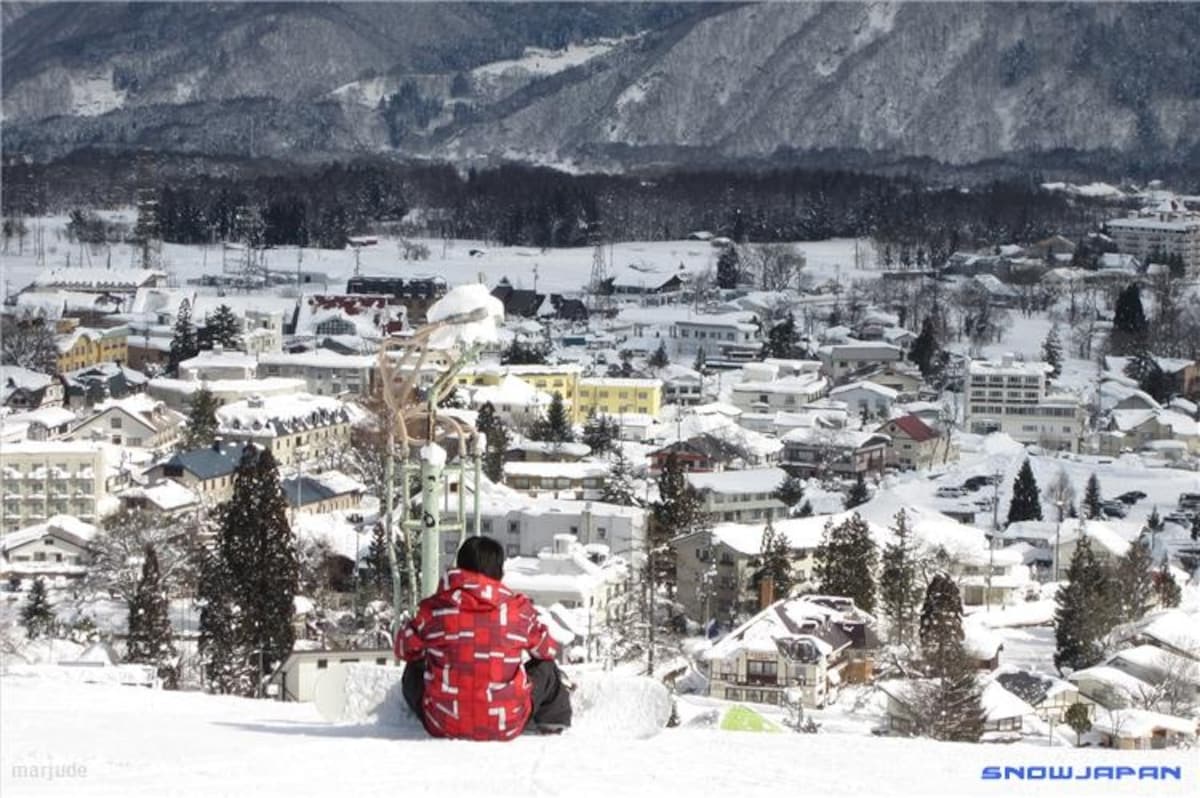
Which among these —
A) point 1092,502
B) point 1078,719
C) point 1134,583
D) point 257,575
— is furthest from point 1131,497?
point 257,575

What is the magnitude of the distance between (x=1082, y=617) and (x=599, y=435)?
283 inches

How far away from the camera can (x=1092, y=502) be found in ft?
46.5

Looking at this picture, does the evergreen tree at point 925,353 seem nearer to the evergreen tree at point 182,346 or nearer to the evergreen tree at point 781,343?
the evergreen tree at point 781,343

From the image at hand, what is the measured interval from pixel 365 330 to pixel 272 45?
6023 centimetres

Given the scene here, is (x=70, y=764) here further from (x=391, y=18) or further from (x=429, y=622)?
(x=391, y=18)

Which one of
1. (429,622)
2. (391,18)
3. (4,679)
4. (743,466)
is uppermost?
(391,18)

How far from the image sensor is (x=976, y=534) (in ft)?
39.5

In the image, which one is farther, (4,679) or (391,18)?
(391,18)

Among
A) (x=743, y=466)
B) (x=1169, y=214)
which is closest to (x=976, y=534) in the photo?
(x=743, y=466)

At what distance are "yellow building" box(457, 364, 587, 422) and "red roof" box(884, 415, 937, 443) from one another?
2.83 m

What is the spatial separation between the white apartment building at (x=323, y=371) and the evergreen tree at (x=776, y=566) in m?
8.79

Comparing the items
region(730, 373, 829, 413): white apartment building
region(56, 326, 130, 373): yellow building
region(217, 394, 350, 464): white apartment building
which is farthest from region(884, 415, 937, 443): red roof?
region(56, 326, 130, 373): yellow building

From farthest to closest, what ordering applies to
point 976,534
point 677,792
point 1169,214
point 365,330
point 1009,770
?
point 1169,214 → point 365,330 → point 976,534 → point 1009,770 → point 677,792

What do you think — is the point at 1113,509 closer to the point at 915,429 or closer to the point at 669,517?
the point at 915,429
